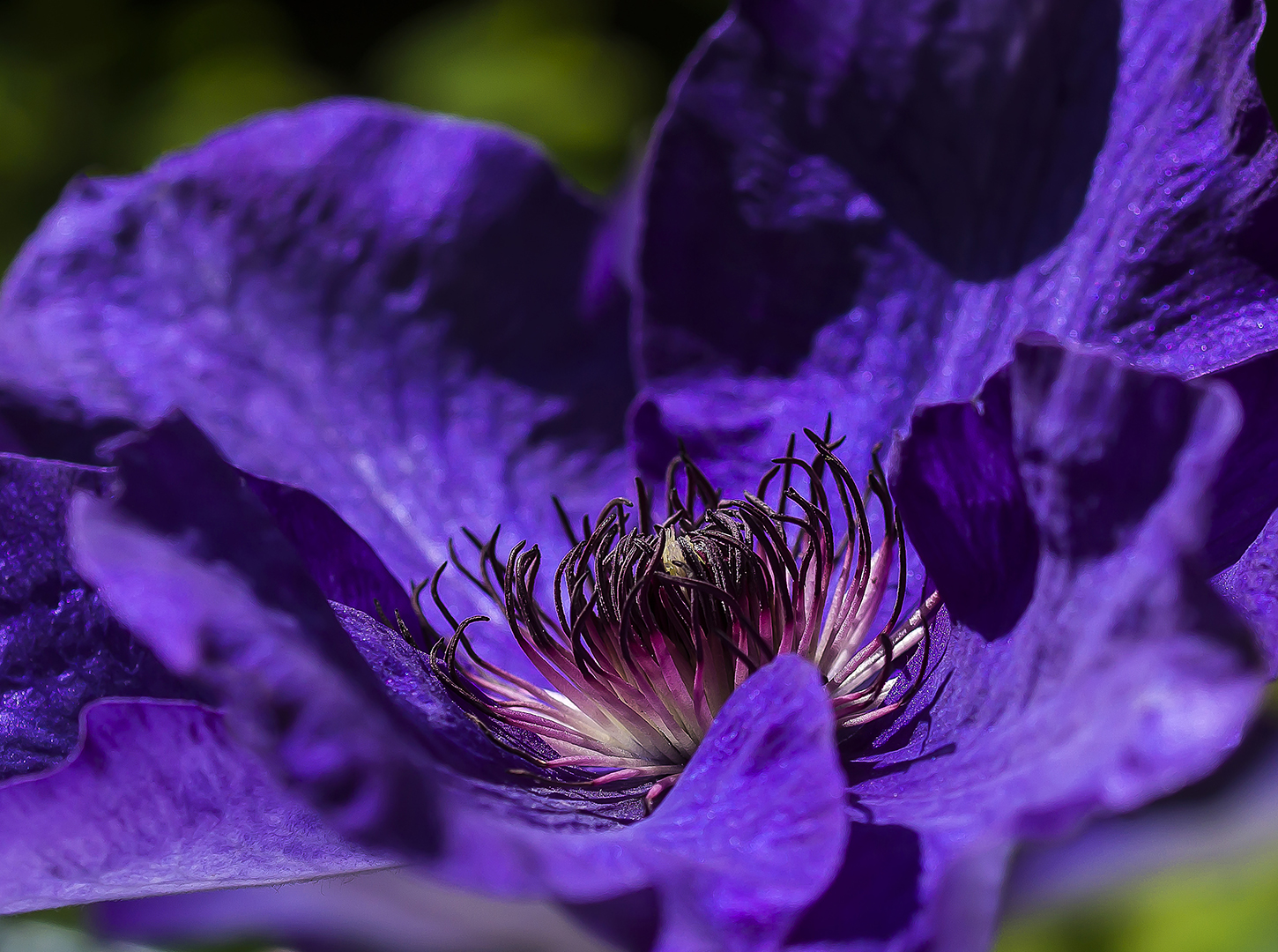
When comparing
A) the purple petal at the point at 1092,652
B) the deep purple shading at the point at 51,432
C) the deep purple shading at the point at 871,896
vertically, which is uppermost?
the deep purple shading at the point at 51,432

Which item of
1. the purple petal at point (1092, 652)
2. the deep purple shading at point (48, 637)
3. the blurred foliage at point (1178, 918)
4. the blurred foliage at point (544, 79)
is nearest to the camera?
the purple petal at point (1092, 652)

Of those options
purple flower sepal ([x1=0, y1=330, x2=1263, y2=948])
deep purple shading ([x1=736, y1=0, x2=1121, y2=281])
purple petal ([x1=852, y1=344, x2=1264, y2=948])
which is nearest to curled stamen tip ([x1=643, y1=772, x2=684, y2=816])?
purple flower sepal ([x1=0, y1=330, x2=1263, y2=948])

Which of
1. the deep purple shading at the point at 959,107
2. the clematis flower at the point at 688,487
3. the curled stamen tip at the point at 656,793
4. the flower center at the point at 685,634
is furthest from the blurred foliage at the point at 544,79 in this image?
the curled stamen tip at the point at 656,793

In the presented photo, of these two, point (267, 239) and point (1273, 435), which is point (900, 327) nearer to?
point (1273, 435)

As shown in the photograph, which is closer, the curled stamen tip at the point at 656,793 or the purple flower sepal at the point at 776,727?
the purple flower sepal at the point at 776,727

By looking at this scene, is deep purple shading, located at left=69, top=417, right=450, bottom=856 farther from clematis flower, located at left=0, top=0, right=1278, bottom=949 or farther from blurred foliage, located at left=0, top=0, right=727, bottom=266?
blurred foliage, located at left=0, top=0, right=727, bottom=266

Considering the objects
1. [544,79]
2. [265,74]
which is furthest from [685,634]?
[265,74]

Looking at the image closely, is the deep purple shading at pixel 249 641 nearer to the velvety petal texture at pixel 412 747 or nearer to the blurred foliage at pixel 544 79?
the velvety petal texture at pixel 412 747

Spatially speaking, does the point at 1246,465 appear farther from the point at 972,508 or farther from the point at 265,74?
the point at 265,74
